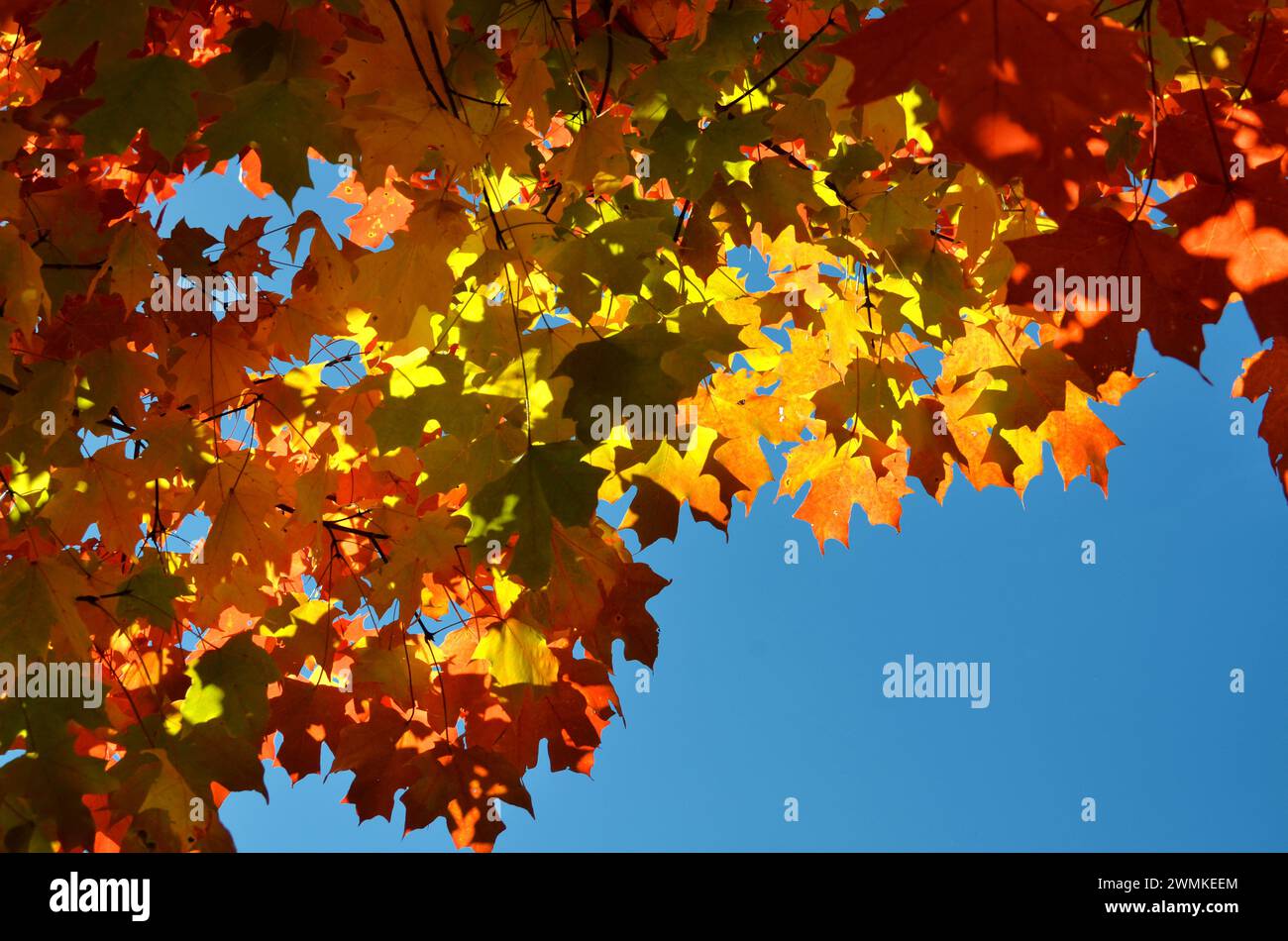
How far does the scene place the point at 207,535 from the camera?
3.14m

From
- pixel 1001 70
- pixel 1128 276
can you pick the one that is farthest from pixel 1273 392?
pixel 1001 70

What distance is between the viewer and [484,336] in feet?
8.68

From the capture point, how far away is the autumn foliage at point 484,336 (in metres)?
2.08

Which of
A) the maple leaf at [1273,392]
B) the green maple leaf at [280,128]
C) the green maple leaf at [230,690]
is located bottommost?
the green maple leaf at [230,690]

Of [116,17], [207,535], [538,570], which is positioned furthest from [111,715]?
[116,17]

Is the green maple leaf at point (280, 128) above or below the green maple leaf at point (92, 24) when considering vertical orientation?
below

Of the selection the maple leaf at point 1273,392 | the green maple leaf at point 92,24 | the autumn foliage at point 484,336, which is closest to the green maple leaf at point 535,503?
the autumn foliage at point 484,336

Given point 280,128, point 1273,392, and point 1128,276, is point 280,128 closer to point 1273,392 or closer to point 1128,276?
point 1128,276

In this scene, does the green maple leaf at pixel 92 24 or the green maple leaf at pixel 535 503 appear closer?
the green maple leaf at pixel 92 24

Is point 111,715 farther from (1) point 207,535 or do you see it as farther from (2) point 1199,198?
(2) point 1199,198

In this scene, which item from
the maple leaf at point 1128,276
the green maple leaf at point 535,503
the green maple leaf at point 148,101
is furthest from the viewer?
the green maple leaf at point 535,503

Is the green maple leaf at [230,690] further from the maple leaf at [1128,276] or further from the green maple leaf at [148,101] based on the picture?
the maple leaf at [1128,276]

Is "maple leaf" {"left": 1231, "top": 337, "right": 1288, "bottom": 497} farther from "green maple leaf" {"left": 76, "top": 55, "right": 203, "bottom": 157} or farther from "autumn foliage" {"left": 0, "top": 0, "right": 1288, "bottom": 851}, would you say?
"green maple leaf" {"left": 76, "top": 55, "right": 203, "bottom": 157}
